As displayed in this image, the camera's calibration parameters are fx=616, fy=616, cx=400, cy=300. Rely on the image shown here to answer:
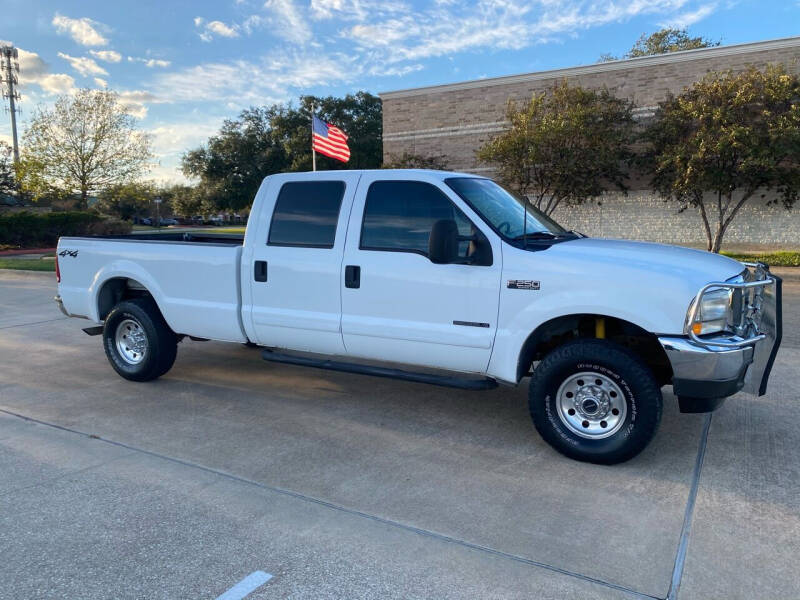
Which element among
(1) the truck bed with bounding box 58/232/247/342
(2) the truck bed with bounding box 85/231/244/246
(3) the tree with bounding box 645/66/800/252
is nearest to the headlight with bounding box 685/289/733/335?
(1) the truck bed with bounding box 58/232/247/342

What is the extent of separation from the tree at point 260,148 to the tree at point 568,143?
20003 millimetres

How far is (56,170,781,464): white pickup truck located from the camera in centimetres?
398

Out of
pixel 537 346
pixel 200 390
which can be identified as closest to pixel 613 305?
pixel 537 346

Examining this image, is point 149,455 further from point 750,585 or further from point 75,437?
point 750,585

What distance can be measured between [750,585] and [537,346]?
2230 mm

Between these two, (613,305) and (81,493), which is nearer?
(81,493)

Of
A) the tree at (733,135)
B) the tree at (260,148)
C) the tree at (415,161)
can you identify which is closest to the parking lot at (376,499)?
the tree at (733,135)

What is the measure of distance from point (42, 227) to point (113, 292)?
975 inches

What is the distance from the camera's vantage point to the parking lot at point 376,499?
9.53 feet

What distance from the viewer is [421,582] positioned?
2852 mm

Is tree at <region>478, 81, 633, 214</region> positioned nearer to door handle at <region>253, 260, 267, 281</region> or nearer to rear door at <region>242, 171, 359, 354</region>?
rear door at <region>242, 171, 359, 354</region>

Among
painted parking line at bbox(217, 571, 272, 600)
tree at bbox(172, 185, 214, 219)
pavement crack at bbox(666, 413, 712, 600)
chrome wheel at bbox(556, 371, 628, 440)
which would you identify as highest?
tree at bbox(172, 185, 214, 219)

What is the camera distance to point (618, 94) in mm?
21844

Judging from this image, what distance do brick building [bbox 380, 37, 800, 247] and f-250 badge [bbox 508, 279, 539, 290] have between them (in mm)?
19608
